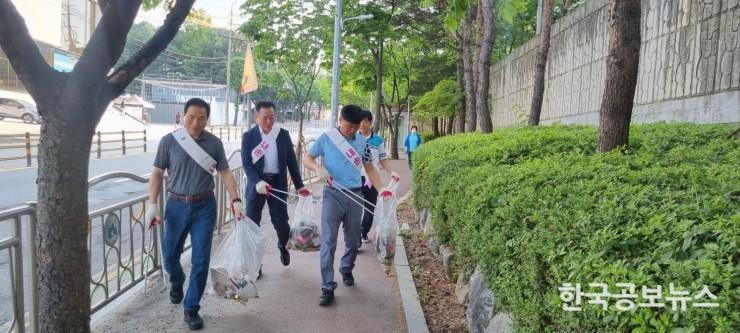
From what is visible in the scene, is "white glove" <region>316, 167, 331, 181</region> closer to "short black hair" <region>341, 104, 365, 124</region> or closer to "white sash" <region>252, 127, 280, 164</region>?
"short black hair" <region>341, 104, 365, 124</region>

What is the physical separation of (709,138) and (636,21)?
5.22 feet

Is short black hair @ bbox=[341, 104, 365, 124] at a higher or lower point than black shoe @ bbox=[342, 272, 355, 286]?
higher

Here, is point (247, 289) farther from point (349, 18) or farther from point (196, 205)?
point (349, 18)

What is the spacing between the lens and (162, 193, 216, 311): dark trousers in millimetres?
4066

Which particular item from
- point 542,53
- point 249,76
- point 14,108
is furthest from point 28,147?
point 14,108

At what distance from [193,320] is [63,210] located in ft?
6.01

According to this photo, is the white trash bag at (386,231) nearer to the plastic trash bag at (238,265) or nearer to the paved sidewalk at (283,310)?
the paved sidewalk at (283,310)

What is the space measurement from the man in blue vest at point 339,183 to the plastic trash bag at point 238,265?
720 mm

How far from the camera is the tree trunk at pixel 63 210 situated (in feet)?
7.98

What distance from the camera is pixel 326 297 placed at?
15.2 ft

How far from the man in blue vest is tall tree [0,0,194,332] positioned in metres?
2.31

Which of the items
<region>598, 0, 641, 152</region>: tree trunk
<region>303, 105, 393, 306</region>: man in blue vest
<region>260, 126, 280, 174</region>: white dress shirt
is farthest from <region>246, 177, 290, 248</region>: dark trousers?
<region>598, 0, 641, 152</region>: tree trunk

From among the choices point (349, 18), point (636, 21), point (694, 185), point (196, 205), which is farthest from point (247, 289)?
point (349, 18)

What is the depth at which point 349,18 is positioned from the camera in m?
16.3
